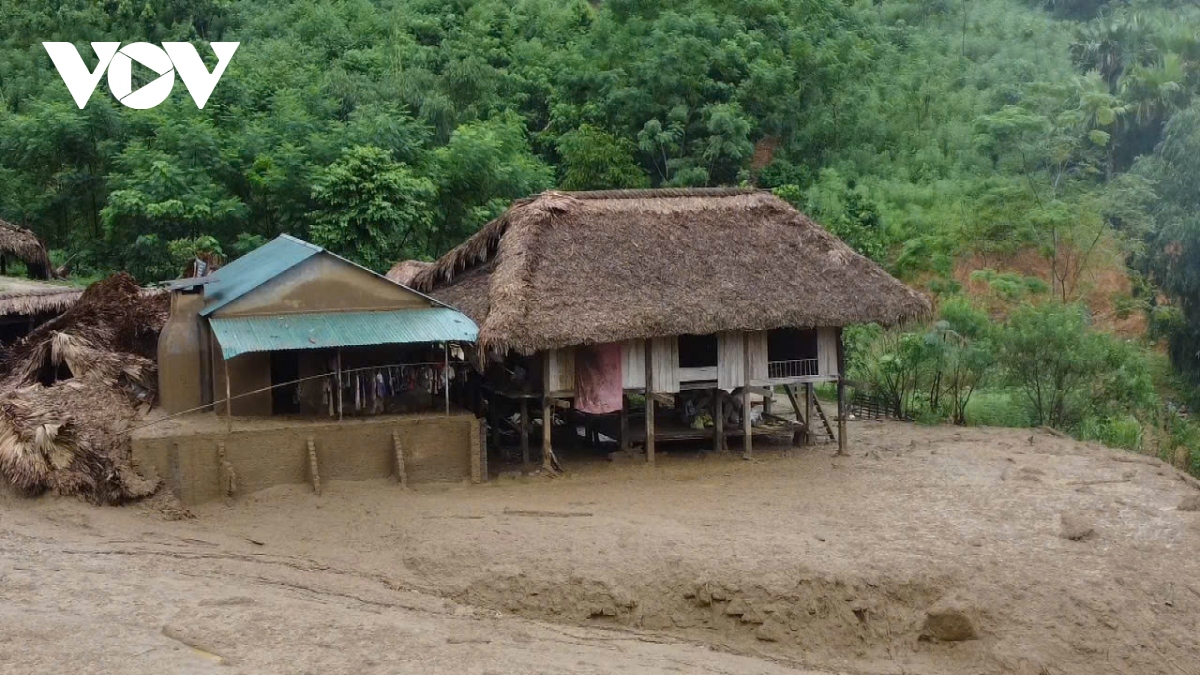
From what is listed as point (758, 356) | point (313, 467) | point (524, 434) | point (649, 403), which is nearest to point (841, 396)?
point (758, 356)

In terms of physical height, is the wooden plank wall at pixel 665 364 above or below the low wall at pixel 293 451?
above

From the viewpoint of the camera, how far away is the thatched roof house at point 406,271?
22805mm

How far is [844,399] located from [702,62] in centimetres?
1745

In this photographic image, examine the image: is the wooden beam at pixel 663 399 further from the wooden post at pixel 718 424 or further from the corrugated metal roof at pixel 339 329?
the corrugated metal roof at pixel 339 329

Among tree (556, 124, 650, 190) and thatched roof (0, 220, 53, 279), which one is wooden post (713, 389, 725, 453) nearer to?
tree (556, 124, 650, 190)

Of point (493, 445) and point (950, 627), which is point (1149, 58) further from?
point (950, 627)

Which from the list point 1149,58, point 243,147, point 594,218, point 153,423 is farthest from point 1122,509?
point 1149,58

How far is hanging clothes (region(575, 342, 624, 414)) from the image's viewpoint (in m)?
18.3

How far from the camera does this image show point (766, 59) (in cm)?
3656

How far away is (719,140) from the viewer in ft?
111

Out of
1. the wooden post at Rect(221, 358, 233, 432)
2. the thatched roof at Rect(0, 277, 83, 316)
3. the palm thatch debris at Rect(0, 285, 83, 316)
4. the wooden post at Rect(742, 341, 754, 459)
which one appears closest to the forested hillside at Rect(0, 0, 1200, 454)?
the thatched roof at Rect(0, 277, 83, 316)

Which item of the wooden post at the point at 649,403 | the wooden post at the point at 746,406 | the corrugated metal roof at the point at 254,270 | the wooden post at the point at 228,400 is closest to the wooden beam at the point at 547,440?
the wooden post at the point at 649,403

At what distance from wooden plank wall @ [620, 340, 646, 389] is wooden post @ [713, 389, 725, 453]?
1.41m

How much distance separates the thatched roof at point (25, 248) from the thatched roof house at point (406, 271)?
23.1 ft
